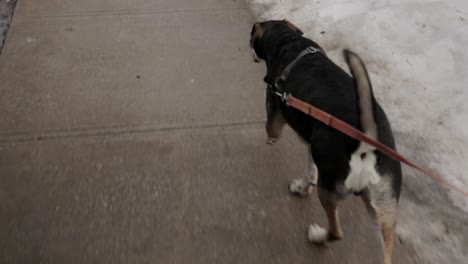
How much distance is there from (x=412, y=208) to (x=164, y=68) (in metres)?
2.94

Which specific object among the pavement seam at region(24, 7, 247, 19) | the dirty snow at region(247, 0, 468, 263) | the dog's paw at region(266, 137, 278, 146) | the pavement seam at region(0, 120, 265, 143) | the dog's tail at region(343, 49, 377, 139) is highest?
the dog's tail at region(343, 49, 377, 139)

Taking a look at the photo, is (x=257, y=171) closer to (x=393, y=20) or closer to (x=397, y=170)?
(x=397, y=170)

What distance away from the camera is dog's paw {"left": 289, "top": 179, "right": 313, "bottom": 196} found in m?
3.10

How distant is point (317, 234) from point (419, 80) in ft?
6.56

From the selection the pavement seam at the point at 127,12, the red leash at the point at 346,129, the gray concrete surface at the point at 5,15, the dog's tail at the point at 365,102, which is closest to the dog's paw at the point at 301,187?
the red leash at the point at 346,129

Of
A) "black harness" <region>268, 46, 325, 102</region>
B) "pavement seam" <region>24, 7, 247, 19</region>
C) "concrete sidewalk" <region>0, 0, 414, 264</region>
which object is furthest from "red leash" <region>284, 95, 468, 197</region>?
"pavement seam" <region>24, 7, 247, 19</region>

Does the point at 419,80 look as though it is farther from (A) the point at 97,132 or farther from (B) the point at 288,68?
(A) the point at 97,132

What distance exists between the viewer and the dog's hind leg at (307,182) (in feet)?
10.1

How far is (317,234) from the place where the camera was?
9.00ft

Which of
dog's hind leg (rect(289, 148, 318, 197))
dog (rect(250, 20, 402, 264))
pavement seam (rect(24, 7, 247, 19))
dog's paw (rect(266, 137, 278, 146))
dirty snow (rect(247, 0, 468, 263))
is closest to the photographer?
dog (rect(250, 20, 402, 264))

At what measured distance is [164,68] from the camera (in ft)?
15.4

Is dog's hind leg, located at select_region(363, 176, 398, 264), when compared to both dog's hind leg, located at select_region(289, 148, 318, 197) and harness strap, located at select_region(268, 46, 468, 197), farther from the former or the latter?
dog's hind leg, located at select_region(289, 148, 318, 197)

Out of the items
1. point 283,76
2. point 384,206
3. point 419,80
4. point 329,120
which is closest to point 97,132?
point 283,76

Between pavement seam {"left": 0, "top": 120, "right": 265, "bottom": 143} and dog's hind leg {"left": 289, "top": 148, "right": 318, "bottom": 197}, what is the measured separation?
91cm
